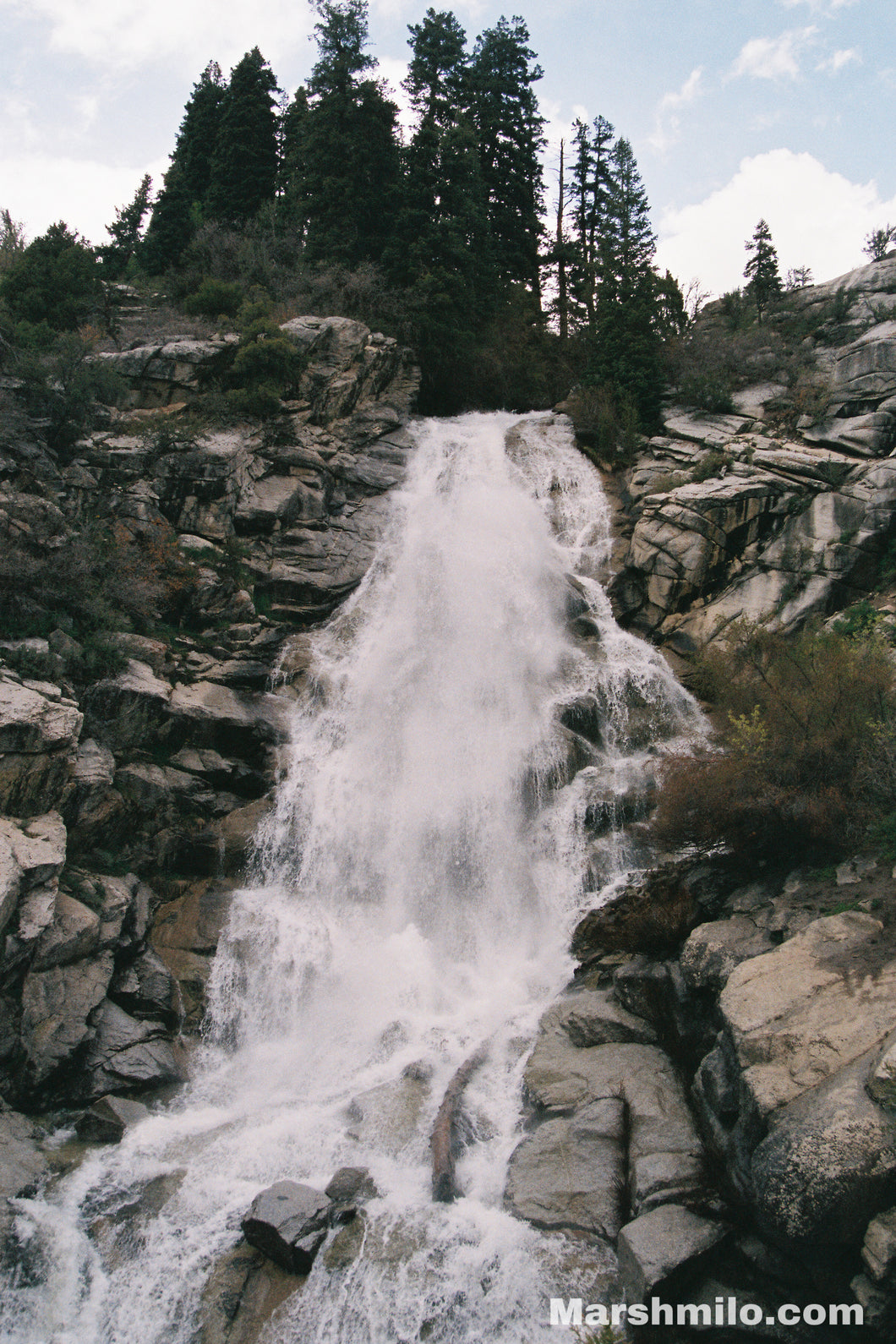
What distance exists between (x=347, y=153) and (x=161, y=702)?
26.3 metres

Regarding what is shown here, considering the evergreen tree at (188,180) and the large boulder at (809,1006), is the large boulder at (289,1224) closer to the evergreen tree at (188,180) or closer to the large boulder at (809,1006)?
the large boulder at (809,1006)

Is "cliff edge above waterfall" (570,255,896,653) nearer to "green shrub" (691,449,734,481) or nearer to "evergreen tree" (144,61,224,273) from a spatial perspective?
"green shrub" (691,449,734,481)

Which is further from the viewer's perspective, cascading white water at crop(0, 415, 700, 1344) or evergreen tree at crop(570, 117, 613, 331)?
evergreen tree at crop(570, 117, 613, 331)

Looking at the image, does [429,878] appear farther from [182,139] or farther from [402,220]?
[182,139]

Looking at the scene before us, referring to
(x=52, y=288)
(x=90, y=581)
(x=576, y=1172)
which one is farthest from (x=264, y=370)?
(x=576, y=1172)

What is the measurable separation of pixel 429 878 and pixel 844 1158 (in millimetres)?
9255

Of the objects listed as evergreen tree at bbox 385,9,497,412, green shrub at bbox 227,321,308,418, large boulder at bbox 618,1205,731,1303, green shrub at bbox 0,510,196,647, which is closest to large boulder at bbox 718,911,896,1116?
large boulder at bbox 618,1205,731,1303

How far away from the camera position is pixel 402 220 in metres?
29.2

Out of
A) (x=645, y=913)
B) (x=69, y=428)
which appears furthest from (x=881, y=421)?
(x=69, y=428)

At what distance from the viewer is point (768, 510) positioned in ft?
63.9

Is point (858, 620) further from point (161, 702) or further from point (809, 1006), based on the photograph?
point (161, 702)

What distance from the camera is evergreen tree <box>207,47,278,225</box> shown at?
34.6 m

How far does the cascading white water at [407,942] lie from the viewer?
25.7 ft

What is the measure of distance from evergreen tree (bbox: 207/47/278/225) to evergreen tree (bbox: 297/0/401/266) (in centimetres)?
514
